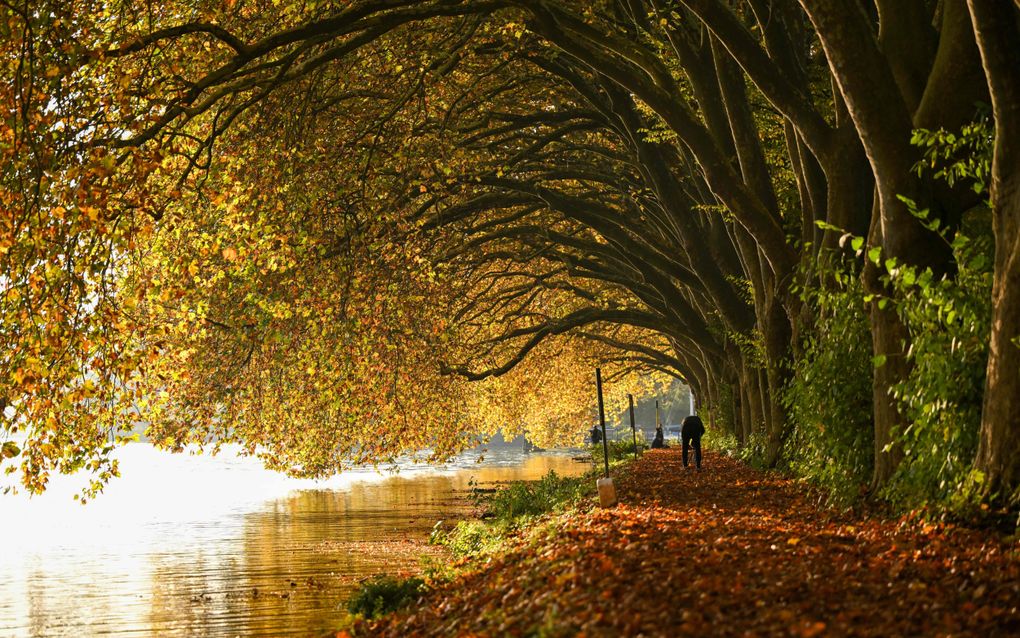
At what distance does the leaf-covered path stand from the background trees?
1051 mm

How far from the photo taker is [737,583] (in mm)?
6879

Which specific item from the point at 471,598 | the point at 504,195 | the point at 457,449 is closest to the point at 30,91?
the point at 471,598

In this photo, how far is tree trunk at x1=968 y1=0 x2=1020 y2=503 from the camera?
802 centimetres

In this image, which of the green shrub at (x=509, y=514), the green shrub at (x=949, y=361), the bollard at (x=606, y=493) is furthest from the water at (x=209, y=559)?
the green shrub at (x=949, y=361)

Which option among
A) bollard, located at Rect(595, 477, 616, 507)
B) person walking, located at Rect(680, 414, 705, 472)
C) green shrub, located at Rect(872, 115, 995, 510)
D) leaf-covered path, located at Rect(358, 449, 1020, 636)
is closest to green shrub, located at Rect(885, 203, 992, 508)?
green shrub, located at Rect(872, 115, 995, 510)

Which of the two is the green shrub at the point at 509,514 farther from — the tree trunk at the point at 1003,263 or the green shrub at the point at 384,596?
the tree trunk at the point at 1003,263

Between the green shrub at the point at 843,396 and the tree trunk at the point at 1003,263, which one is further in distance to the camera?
the green shrub at the point at 843,396

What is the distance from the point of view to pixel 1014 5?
28.3 feet

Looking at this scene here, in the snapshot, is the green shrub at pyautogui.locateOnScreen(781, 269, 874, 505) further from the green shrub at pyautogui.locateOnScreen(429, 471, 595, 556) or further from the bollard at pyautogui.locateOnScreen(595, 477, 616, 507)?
the green shrub at pyautogui.locateOnScreen(429, 471, 595, 556)

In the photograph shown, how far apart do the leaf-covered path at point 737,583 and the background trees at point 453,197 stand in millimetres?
1051

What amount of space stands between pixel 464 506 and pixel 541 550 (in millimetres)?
24520

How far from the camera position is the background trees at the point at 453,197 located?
387 inches

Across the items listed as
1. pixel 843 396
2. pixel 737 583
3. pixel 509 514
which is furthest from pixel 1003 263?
pixel 509 514

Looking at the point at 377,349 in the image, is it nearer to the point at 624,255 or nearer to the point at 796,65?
the point at 624,255
